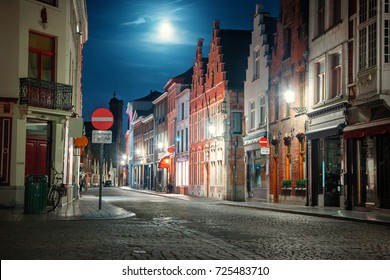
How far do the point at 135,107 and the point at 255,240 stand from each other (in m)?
95.8

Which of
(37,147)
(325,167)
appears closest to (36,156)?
(37,147)

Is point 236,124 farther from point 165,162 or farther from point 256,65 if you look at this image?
point 165,162

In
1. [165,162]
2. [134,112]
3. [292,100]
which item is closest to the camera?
[292,100]

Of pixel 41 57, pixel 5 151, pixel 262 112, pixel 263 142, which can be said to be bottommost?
pixel 5 151

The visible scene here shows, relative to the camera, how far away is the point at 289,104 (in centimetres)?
3353

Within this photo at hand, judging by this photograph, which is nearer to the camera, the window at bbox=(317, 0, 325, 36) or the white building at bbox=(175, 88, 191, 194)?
the window at bbox=(317, 0, 325, 36)

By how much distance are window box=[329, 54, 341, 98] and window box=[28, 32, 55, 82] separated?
485 inches

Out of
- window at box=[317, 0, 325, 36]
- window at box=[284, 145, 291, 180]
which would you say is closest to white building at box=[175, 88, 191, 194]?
window at box=[284, 145, 291, 180]

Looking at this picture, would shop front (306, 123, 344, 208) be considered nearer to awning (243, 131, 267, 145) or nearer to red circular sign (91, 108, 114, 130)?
awning (243, 131, 267, 145)

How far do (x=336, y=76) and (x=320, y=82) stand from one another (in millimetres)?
1691

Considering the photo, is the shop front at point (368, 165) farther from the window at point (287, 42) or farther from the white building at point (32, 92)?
the white building at point (32, 92)

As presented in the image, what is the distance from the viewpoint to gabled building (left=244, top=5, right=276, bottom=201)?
3784 cm

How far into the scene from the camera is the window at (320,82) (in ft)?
96.9
